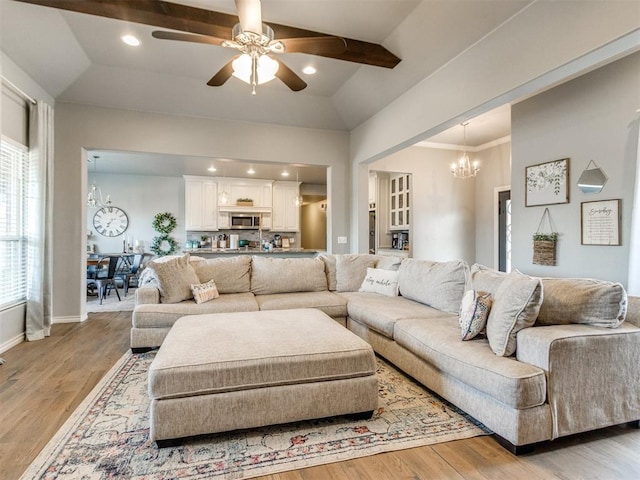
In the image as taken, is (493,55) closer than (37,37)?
Yes

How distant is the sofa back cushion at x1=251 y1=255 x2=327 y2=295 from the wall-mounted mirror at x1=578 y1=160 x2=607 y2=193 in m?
3.02

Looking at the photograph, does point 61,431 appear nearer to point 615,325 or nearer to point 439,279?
point 439,279

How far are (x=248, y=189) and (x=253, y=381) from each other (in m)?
7.00

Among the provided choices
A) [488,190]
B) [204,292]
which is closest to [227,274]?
[204,292]

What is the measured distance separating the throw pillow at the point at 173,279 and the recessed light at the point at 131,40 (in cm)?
237

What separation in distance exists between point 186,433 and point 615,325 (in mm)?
2406

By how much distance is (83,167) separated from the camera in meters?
4.52

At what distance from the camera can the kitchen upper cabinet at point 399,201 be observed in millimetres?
6520

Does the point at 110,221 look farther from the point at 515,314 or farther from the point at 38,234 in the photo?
the point at 515,314

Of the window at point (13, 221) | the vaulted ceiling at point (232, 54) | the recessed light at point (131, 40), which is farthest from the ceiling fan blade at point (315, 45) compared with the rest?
the window at point (13, 221)

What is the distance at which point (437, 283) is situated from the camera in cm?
305

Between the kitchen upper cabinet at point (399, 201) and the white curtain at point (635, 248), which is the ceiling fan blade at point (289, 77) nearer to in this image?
the white curtain at point (635, 248)

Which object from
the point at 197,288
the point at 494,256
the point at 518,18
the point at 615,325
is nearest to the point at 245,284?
the point at 197,288

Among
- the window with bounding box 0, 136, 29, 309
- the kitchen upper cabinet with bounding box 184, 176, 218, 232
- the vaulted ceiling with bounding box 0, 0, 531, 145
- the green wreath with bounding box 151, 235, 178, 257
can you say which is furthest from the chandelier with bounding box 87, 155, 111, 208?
the window with bounding box 0, 136, 29, 309
